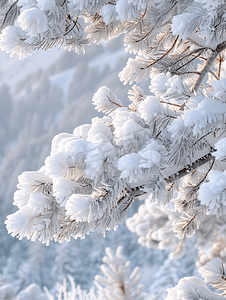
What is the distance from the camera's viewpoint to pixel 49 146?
13445 mm

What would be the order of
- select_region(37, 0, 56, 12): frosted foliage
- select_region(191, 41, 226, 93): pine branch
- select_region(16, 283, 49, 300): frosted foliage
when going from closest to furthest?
select_region(37, 0, 56, 12): frosted foliage, select_region(191, 41, 226, 93): pine branch, select_region(16, 283, 49, 300): frosted foliage

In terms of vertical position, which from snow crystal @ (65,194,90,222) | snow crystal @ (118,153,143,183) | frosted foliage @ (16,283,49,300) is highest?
frosted foliage @ (16,283,49,300)

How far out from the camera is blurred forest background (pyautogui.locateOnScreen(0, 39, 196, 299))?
10.9 meters

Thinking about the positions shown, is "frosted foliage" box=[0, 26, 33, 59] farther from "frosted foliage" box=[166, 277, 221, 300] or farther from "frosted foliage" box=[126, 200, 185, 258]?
"frosted foliage" box=[126, 200, 185, 258]

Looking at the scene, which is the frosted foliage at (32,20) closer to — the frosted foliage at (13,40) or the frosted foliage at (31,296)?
the frosted foliage at (13,40)

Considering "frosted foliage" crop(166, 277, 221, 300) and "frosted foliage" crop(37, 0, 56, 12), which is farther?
"frosted foliage" crop(166, 277, 221, 300)

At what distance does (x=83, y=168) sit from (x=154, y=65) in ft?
3.70

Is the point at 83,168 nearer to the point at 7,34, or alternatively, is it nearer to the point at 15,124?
the point at 7,34

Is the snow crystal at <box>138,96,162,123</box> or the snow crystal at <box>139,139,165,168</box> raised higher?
the snow crystal at <box>138,96,162,123</box>

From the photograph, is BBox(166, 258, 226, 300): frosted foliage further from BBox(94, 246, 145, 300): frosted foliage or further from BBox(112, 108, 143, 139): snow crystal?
BBox(94, 246, 145, 300): frosted foliage

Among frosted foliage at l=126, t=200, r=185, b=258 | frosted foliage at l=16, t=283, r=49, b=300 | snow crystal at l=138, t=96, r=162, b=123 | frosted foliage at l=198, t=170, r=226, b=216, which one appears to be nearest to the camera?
frosted foliage at l=198, t=170, r=226, b=216

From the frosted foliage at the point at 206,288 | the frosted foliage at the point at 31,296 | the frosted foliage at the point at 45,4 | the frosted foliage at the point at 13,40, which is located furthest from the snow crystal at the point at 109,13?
the frosted foliage at the point at 31,296

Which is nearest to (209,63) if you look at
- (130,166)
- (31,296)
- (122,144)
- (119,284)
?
(122,144)

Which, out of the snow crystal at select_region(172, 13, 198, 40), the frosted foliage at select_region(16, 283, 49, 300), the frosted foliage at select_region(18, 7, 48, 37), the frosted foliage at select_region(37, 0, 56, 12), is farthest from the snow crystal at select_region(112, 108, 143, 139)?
the frosted foliage at select_region(16, 283, 49, 300)
